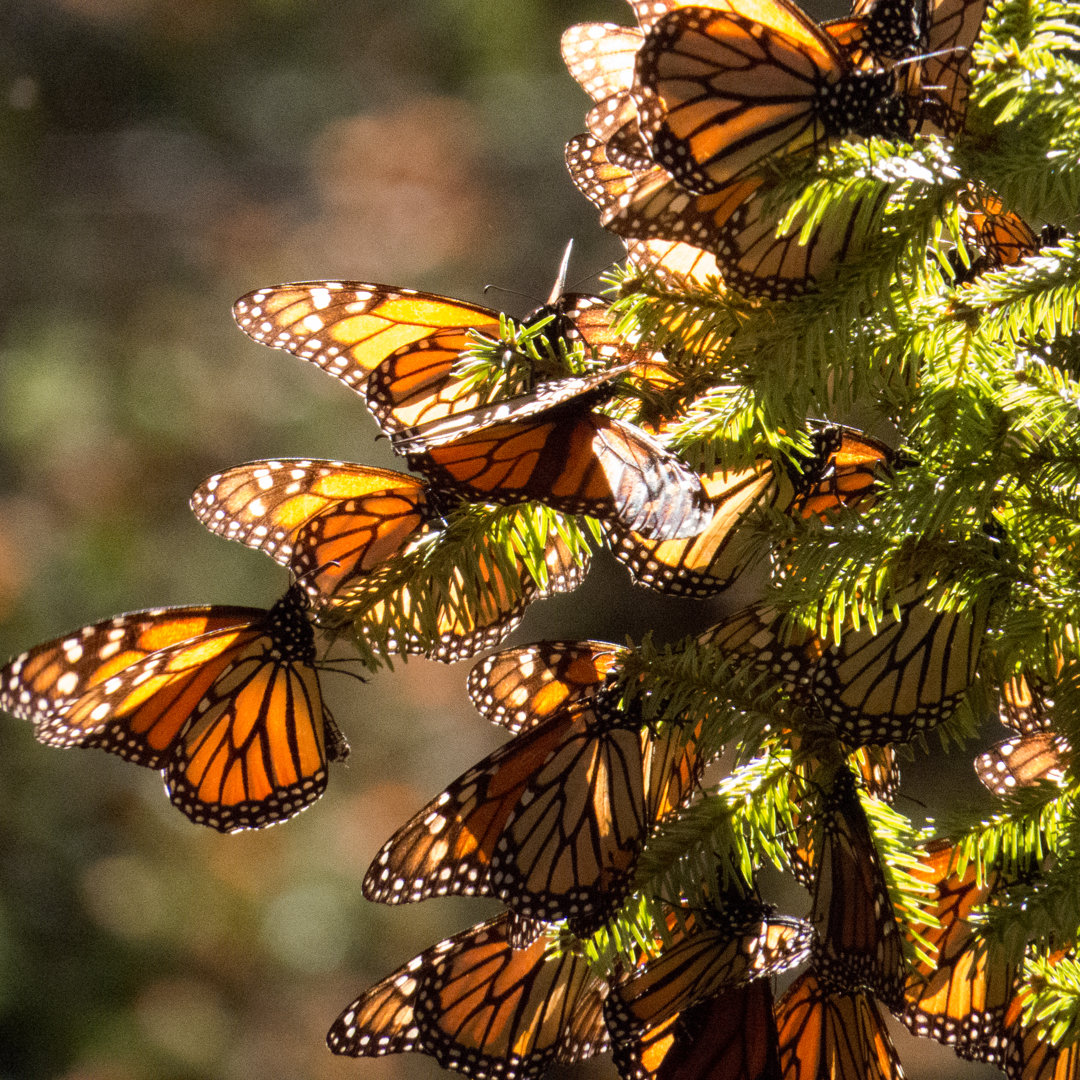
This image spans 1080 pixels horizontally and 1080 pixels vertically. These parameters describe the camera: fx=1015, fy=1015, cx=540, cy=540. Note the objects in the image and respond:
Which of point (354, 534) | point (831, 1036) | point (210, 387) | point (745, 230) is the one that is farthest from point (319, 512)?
point (210, 387)

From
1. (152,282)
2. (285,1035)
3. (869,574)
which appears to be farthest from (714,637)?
(152,282)

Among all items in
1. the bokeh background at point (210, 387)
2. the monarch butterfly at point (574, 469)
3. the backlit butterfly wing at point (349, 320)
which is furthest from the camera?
the bokeh background at point (210, 387)

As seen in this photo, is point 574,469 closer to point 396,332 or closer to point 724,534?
point 724,534

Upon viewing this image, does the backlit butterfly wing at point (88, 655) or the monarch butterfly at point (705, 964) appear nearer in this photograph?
the monarch butterfly at point (705, 964)

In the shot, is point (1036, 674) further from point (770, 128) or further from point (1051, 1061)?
point (770, 128)

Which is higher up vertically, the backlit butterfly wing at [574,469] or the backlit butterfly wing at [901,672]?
the backlit butterfly wing at [574,469]

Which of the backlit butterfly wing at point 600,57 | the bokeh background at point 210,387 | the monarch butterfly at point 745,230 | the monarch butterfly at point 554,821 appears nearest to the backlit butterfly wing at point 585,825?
the monarch butterfly at point 554,821

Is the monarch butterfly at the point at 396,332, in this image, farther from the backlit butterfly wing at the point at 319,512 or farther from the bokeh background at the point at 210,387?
the bokeh background at the point at 210,387
